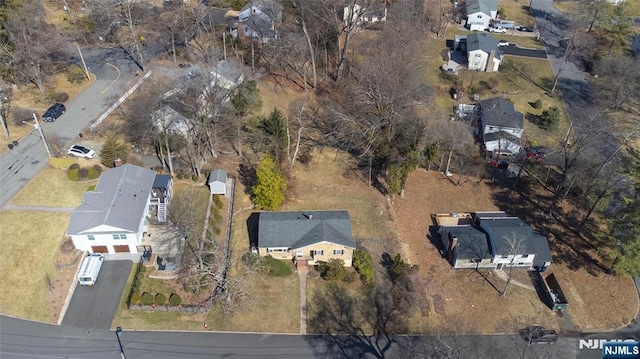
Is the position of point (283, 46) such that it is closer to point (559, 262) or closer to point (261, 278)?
point (261, 278)

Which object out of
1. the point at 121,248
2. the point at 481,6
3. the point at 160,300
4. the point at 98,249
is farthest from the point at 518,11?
the point at 98,249

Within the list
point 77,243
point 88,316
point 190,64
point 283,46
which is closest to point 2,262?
point 77,243

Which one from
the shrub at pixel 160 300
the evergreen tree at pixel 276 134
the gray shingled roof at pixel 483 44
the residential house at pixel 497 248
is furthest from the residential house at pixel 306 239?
the gray shingled roof at pixel 483 44

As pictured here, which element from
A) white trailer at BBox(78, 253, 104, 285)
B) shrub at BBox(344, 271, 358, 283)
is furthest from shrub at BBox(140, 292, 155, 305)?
shrub at BBox(344, 271, 358, 283)

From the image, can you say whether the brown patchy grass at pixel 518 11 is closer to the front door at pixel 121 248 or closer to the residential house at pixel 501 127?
the residential house at pixel 501 127

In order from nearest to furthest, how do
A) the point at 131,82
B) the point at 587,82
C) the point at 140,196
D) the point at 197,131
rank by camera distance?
the point at 140,196 → the point at 197,131 → the point at 131,82 → the point at 587,82

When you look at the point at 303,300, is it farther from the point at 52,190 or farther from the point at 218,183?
the point at 52,190

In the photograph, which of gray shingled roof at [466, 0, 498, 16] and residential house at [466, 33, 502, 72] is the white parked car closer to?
residential house at [466, 33, 502, 72]
